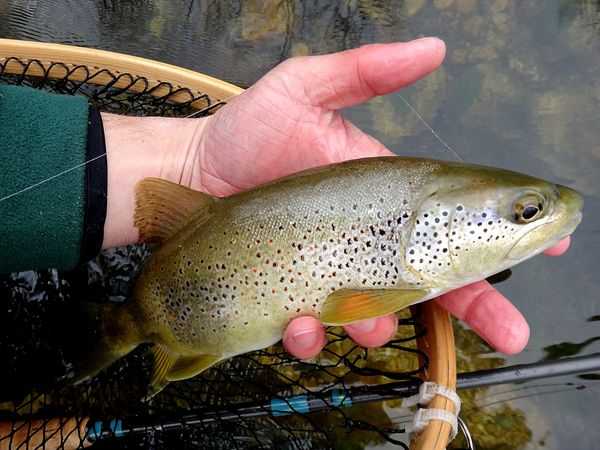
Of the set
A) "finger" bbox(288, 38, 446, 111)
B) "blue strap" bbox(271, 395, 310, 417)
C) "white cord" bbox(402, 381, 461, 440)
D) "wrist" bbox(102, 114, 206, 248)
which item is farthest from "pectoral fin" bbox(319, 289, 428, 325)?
"wrist" bbox(102, 114, 206, 248)

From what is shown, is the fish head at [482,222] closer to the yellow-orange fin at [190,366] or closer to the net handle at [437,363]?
the net handle at [437,363]

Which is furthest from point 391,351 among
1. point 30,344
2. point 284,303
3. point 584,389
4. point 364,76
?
point 30,344

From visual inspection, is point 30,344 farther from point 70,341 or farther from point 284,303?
point 284,303

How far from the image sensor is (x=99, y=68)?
89.2 inches

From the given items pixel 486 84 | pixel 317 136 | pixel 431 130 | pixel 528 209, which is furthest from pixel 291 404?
pixel 486 84

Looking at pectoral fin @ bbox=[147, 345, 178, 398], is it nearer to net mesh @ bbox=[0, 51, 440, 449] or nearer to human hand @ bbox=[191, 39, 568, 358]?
net mesh @ bbox=[0, 51, 440, 449]

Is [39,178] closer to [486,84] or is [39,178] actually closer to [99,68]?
[99,68]

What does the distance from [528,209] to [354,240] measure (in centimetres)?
48

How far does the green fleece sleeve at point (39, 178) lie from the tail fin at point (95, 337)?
23cm

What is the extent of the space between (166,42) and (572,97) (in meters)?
2.43

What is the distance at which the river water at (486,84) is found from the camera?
8.86 ft

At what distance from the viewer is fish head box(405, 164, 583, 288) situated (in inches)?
61.8

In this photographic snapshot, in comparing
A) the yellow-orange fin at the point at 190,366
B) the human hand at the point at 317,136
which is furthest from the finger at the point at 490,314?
the yellow-orange fin at the point at 190,366

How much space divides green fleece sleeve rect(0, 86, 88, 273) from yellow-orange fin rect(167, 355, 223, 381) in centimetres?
53
